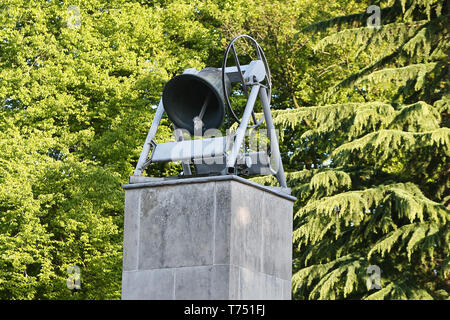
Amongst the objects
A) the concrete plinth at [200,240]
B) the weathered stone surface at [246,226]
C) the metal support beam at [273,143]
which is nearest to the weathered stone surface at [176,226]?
the concrete plinth at [200,240]

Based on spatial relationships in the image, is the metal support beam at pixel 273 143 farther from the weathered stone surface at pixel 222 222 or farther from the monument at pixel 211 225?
the weathered stone surface at pixel 222 222

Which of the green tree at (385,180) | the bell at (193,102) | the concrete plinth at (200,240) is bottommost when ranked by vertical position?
the concrete plinth at (200,240)

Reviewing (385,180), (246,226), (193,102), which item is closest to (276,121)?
(385,180)

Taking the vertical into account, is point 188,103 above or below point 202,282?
above

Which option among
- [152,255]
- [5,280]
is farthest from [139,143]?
[152,255]

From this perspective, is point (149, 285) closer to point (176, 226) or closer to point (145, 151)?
point (176, 226)

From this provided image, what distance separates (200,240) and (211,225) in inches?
5.0

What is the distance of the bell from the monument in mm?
48

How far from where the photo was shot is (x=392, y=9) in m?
15.0

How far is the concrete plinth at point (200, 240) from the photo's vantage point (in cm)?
528

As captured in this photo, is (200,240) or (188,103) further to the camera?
(188,103)

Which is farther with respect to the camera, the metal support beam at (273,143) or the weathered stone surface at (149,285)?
the metal support beam at (273,143)

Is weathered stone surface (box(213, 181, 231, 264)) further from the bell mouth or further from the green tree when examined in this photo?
the green tree

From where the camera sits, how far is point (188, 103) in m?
6.34
